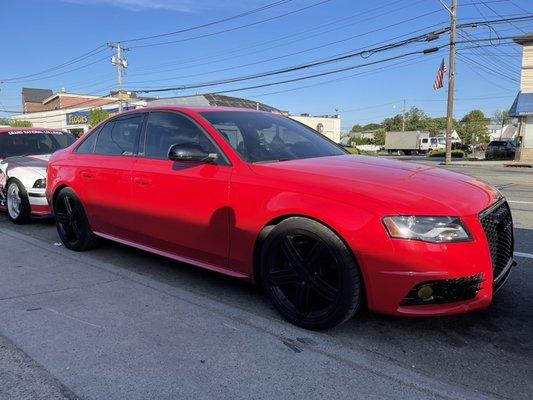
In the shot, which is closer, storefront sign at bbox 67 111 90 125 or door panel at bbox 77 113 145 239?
door panel at bbox 77 113 145 239

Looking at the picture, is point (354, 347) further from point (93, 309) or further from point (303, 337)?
point (93, 309)

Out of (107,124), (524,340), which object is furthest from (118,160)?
(524,340)

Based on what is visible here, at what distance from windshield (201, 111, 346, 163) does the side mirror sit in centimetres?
22

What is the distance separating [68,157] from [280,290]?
3.36 metres

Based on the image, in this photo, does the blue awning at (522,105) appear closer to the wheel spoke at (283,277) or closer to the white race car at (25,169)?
the white race car at (25,169)

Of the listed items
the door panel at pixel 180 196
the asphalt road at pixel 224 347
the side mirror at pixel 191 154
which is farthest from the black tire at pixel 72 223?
the side mirror at pixel 191 154

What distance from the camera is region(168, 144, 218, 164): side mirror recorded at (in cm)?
372

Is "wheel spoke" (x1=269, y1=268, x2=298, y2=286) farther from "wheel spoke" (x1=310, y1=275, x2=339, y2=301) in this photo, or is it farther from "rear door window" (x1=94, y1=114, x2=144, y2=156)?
"rear door window" (x1=94, y1=114, x2=144, y2=156)

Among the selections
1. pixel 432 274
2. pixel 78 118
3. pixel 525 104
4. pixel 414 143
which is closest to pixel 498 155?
pixel 525 104

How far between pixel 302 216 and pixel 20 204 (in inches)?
216

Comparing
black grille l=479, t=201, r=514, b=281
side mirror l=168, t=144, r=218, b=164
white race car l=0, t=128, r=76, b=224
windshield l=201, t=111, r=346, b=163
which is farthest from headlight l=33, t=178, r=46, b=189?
black grille l=479, t=201, r=514, b=281

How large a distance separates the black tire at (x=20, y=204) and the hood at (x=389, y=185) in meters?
4.85

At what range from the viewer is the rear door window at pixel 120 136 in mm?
4699

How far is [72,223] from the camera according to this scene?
547 cm
